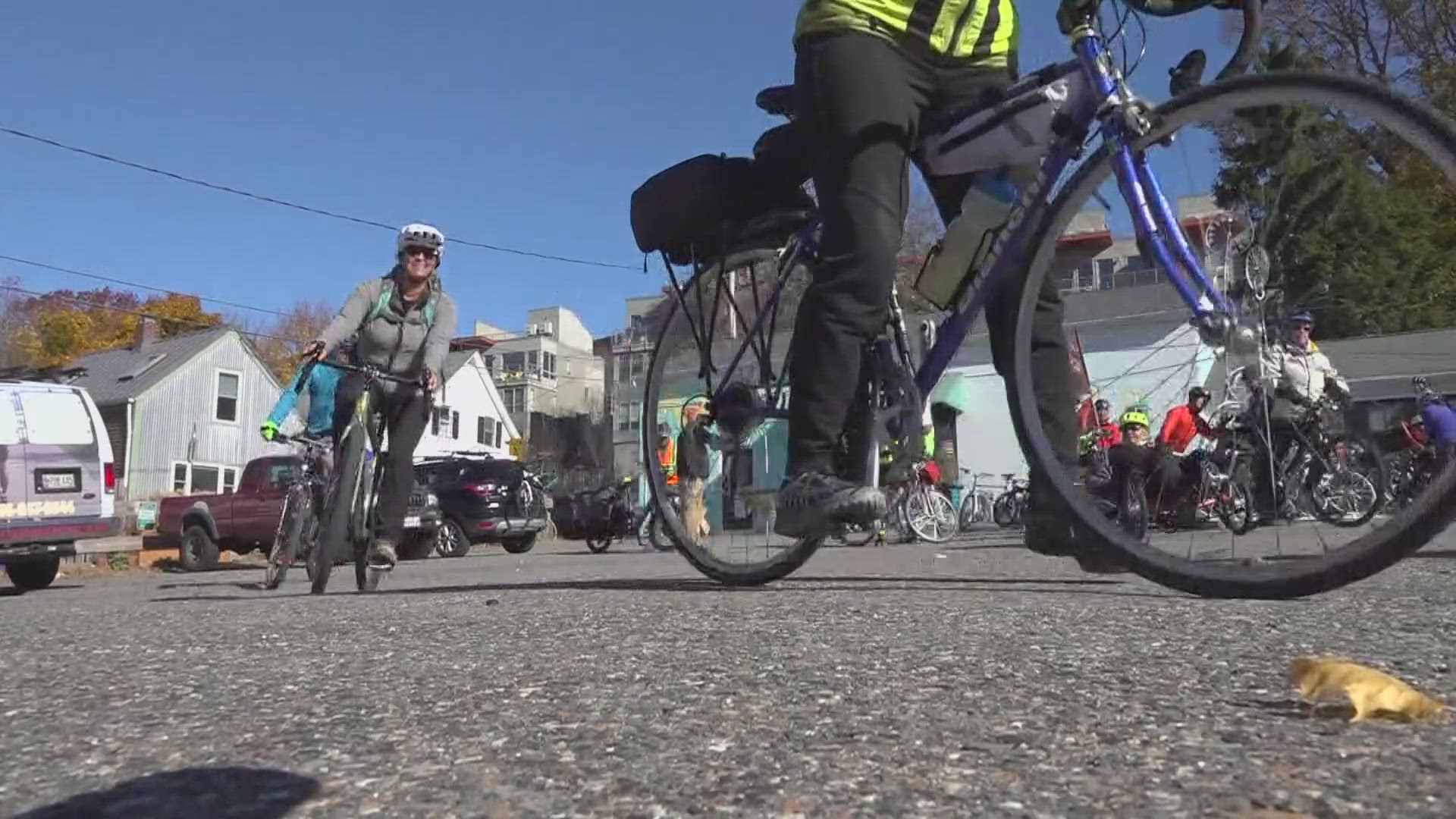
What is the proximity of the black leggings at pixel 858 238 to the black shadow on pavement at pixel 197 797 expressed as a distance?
5.76 feet

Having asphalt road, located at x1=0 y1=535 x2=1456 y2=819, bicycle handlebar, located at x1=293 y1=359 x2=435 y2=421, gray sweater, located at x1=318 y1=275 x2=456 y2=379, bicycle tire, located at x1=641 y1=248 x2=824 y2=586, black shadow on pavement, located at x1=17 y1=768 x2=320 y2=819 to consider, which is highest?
gray sweater, located at x1=318 y1=275 x2=456 y2=379

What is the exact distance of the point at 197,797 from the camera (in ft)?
3.38

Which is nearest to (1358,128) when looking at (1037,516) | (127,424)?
(1037,516)

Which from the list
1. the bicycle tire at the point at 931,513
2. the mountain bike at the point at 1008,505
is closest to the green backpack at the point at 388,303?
the bicycle tire at the point at 931,513

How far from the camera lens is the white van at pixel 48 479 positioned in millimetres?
11766

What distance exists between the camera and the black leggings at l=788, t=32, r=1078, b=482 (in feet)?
8.49

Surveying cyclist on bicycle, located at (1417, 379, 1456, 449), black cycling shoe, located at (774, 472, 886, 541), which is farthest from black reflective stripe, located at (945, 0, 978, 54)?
cyclist on bicycle, located at (1417, 379, 1456, 449)

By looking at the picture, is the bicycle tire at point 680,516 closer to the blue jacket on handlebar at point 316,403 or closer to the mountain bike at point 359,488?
the mountain bike at point 359,488

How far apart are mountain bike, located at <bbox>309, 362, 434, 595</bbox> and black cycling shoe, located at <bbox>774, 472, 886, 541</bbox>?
9.86 ft

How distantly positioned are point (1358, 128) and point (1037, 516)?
1017 millimetres

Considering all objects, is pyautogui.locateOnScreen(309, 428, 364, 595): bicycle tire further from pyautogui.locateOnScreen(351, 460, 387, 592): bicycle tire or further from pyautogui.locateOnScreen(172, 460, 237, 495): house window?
pyautogui.locateOnScreen(172, 460, 237, 495): house window

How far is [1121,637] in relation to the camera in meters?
1.76

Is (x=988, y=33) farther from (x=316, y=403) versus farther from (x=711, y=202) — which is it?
(x=316, y=403)

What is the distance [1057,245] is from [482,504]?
17.9m
